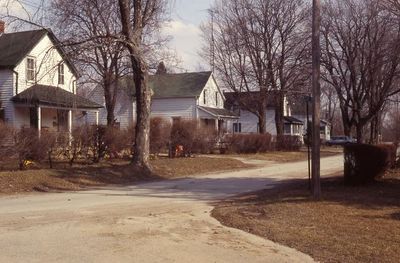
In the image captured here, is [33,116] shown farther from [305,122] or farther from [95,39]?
[305,122]

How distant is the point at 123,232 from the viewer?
974 centimetres

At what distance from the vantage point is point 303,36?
44.7 metres

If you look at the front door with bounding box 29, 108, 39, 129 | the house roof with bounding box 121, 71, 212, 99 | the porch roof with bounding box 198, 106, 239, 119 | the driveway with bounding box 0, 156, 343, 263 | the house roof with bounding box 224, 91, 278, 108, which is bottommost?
the driveway with bounding box 0, 156, 343, 263

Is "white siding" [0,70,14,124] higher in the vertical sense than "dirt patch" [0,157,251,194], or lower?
higher

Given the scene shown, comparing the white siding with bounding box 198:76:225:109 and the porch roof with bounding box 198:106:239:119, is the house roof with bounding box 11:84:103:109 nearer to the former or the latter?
the porch roof with bounding box 198:106:239:119

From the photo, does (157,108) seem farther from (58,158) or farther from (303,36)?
(58,158)

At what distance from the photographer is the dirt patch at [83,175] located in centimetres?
1756

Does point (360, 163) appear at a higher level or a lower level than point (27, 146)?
lower

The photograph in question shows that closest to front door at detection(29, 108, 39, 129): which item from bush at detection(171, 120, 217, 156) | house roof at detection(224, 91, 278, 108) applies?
bush at detection(171, 120, 217, 156)

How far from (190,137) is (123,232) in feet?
71.6

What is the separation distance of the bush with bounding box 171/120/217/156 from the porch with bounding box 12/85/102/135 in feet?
17.9

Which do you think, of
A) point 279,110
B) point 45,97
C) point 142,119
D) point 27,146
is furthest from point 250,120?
point 27,146

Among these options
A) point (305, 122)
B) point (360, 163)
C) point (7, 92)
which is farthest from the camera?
point (305, 122)

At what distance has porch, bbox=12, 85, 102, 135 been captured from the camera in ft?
101
